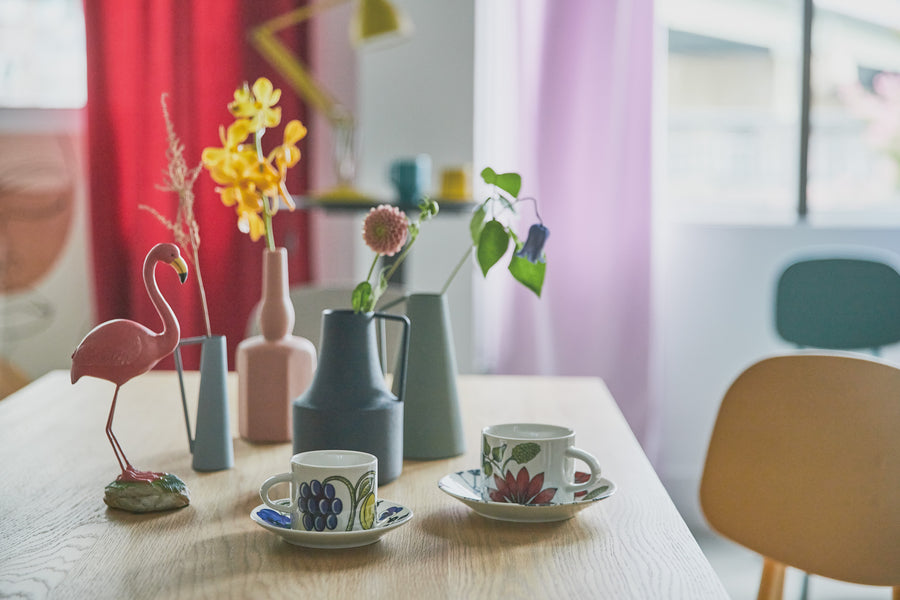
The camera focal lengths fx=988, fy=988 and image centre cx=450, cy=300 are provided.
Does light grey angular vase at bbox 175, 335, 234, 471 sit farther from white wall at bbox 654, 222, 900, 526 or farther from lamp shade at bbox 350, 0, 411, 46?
white wall at bbox 654, 222, 900, 526

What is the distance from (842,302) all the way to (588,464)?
6.18 feet

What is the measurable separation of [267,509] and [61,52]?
Result: 287cm

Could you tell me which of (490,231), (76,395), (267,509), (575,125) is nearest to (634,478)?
(490,231)

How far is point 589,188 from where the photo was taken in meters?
3.13

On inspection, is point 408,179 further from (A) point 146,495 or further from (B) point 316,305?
(A) point 146,495

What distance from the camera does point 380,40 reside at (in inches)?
119

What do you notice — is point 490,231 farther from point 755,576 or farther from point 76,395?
point 755,576

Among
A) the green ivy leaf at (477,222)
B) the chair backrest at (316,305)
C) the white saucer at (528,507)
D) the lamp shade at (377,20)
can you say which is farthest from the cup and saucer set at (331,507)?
the lamp shade at (377,20)

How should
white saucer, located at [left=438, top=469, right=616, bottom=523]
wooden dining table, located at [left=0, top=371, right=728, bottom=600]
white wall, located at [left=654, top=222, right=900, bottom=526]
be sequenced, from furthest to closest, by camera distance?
white wall, located at [left=654, top=222, right=900, bottom=526]
white saucer, located at [left=438, top=469, right=616, bottom=523]
wooden dining table, located at [left=0, top=371, right=728, bottom=600]

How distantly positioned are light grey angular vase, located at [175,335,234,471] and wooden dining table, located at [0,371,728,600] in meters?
0.02

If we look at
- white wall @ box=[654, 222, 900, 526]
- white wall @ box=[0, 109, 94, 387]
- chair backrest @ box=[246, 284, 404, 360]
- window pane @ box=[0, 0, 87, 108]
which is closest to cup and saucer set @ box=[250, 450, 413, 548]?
chair backrest @ box=[246, 284, 404, 360]

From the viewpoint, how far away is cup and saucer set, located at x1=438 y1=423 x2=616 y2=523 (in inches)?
37.4

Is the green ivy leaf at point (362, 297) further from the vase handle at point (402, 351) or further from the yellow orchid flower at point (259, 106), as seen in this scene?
the yellow orchid flower at point (259, 106)

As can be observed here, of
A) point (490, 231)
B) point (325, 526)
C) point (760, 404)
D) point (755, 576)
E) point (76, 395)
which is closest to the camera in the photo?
point (325, 526)
